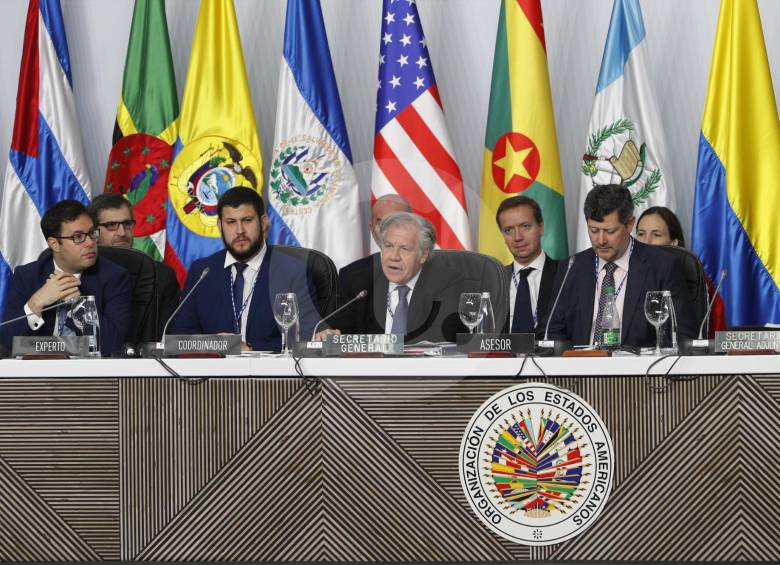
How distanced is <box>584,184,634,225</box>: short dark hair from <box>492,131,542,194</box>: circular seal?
5.52 ft

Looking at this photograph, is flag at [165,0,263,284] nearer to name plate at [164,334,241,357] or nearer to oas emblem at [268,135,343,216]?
oas emblem at [268,135,343,216]

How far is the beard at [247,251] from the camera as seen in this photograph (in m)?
3.94

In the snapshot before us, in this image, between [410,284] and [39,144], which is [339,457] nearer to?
[410,284]

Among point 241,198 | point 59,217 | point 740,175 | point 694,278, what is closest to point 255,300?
point 241,198

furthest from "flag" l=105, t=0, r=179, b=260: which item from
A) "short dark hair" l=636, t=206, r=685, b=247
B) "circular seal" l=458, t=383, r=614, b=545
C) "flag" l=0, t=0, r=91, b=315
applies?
"circular seal" l=458, t=383, r=614, b=545

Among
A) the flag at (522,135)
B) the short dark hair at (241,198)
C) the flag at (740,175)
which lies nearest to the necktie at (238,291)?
the short dark hair at (241,198)

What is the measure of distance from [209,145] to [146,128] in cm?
38

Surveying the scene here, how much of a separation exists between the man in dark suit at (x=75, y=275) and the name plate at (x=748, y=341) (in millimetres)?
2075

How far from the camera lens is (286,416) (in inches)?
109

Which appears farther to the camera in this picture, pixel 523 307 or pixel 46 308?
pixel 523 307

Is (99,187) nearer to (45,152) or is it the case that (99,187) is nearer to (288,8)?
(45,152)

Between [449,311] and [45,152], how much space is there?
2.87 meters

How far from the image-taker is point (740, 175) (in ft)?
17.2

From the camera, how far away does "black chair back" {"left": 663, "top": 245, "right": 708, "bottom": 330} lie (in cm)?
392
